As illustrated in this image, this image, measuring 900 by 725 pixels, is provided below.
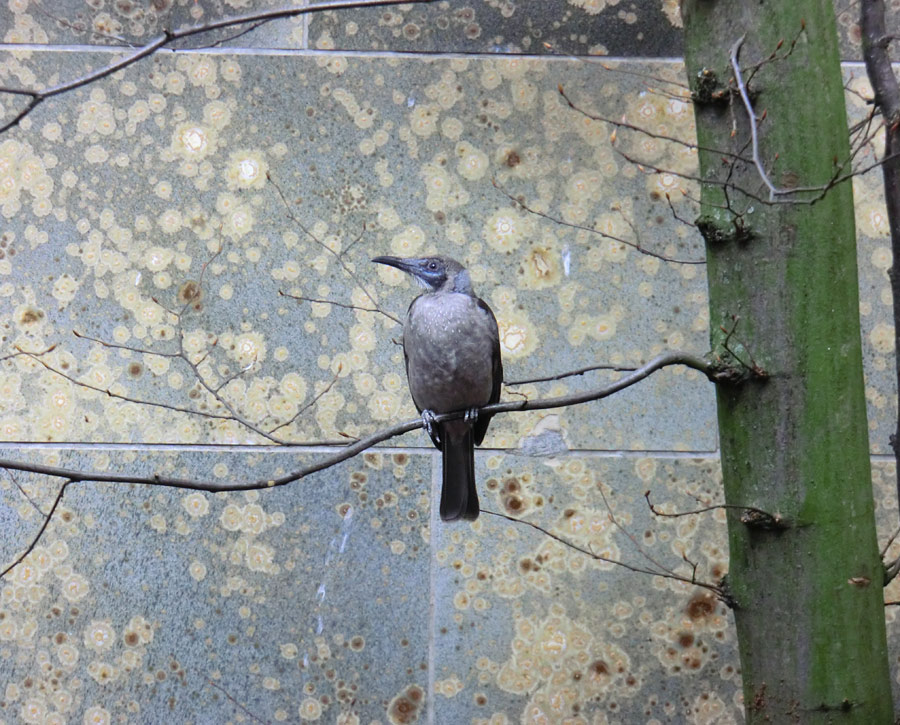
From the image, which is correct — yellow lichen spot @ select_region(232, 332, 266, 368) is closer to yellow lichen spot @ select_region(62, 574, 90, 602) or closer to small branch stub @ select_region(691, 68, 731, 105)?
yellow lichen spot @ select_region(62, 574, 90, 602)

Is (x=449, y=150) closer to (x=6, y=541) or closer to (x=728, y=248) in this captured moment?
(x=728, y=248)

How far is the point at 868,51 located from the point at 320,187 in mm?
2034

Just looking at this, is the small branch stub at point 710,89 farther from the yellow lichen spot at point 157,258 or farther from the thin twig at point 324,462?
the yellow lichen spot at point 157,258

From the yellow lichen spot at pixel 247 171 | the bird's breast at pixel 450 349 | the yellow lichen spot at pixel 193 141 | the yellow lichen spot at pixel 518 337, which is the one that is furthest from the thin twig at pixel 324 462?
the yellow lichen spot at pixel 193 141

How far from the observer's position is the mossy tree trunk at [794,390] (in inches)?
76.5

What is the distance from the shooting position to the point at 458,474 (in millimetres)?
2965

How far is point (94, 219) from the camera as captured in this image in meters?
3.54

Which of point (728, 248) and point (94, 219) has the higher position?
point (94, 219)

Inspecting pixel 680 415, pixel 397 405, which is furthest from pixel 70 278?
pixel 680 415

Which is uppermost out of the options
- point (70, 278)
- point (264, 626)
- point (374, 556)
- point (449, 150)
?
point (449, 150)

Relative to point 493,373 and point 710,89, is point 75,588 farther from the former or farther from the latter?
point 710,89

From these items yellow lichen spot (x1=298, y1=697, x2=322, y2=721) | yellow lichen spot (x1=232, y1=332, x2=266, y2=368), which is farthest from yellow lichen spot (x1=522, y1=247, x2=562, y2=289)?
yellow lichen spot (x1=298, y1=697, x2=322, y2=721)

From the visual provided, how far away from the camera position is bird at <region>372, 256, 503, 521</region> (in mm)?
2896

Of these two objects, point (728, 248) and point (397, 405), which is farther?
point (397, 405)
